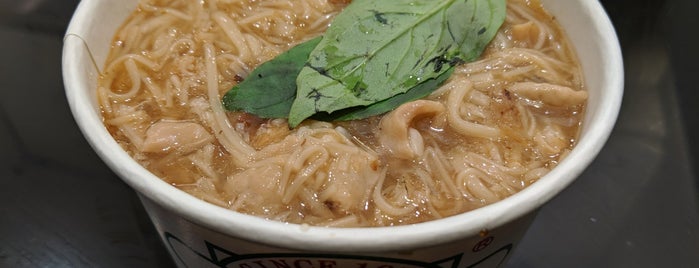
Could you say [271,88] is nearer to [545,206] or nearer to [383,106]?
[383,106]

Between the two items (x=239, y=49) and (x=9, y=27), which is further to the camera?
(x=9, y=27)

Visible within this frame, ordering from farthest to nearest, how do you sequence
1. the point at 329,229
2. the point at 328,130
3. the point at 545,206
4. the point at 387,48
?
the point at 545,206 < the point at 387,48 < the point at 328,130 < the point at 329,229

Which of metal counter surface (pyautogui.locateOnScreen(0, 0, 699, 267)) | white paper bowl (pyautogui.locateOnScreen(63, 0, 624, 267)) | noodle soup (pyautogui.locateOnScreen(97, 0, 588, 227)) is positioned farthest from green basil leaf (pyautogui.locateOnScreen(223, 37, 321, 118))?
metal counter surface (pyautogui.locateOnScreen(0, 0, 699, 267))

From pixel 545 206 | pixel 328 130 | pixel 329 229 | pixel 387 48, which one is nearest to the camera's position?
pixel 329 229

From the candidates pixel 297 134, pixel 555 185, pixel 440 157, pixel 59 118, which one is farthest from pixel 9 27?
pixel 555 185

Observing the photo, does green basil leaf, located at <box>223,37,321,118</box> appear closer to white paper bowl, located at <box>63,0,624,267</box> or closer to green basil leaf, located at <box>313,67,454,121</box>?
green basil leaf, located at <box>313,67,454,121</box>

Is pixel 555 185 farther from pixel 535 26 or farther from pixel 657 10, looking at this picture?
pixel 657 10

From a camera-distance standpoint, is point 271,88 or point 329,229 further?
point 271,88

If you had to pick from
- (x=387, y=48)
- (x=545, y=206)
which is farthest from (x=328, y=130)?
(x=545, y=206)
